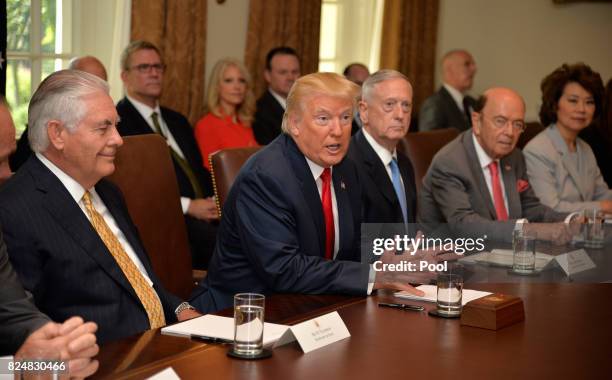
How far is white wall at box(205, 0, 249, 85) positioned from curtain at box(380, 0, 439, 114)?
171cm

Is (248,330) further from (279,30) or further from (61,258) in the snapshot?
(279,30)

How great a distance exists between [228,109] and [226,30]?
0.62 metres

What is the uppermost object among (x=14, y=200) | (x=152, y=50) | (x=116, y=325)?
(x=152, y=50)

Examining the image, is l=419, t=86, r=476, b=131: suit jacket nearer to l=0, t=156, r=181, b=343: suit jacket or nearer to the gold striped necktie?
the gold striped necktie

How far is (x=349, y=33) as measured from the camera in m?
8.01

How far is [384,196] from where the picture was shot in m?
4.08

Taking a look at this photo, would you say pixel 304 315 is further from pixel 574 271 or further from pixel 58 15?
pixel 58 15

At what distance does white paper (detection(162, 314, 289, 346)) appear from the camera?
91.5 inches

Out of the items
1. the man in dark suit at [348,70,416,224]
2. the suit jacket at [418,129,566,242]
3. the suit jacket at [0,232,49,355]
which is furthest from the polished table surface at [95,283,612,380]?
the suit jacket at [418,129,566,242]

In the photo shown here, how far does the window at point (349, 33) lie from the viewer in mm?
7855

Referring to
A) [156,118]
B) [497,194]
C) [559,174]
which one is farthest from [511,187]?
[156,118]

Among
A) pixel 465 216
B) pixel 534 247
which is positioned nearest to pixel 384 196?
pixel 465 216

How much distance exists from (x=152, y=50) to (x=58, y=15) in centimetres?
60

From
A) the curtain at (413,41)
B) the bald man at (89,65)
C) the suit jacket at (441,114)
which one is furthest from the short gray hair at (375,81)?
the curtain at (413,41)
